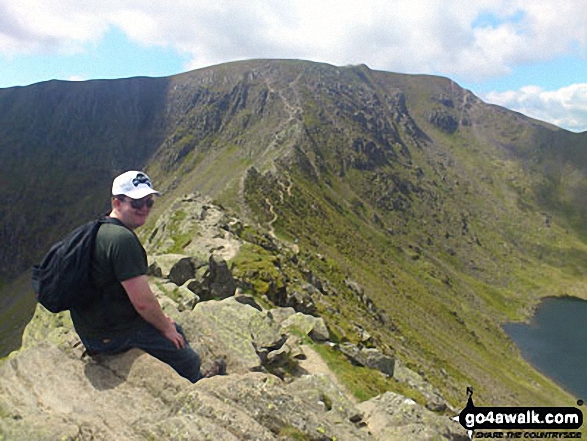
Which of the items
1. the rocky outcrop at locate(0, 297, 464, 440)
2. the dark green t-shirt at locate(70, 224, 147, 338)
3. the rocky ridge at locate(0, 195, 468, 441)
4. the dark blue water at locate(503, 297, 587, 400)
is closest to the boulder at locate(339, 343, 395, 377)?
the rocky ridge at locate(0, 195, 468, 441)

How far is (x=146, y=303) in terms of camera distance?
9227mm

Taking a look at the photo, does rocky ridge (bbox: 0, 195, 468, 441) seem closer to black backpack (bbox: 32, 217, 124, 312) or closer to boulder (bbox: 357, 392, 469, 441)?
boulder (bbox: 357, 392, 469, 441)

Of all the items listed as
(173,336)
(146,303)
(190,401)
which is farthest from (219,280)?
(146,303)

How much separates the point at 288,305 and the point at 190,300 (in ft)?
50.0

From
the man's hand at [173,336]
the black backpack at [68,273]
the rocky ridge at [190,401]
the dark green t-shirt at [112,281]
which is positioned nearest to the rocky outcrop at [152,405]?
the rocky ridge at [190,401]

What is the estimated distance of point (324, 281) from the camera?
2803 inches

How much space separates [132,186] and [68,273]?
7.47 feet

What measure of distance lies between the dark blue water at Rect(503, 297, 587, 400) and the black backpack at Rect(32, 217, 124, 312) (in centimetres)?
12972

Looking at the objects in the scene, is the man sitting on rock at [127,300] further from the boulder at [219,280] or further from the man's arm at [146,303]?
the boulder at [219,280]

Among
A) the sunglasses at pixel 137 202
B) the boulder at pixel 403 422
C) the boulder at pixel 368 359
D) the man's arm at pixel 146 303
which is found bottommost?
the boulder at pixel 368 359

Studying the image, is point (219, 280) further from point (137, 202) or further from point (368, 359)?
point (137, 202)

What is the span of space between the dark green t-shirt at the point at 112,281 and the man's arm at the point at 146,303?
7.5 inches

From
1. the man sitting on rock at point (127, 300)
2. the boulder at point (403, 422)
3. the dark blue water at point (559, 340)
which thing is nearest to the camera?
the man sitting on rock at point (127, 300)

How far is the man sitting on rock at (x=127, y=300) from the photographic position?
876 cm
